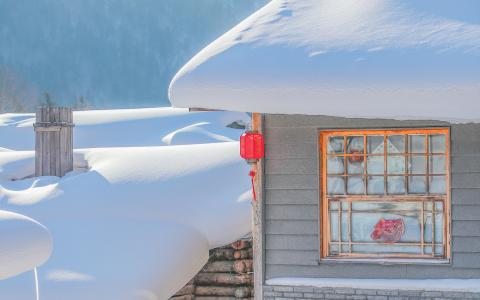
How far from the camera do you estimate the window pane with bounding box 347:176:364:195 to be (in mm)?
7969

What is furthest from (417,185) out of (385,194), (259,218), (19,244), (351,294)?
(19,244)

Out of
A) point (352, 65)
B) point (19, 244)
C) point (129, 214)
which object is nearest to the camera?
point (19, 244)

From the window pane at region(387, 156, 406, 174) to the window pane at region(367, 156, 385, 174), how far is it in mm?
72

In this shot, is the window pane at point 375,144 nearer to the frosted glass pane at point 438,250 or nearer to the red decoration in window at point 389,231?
the red decoration in window at point 389,231

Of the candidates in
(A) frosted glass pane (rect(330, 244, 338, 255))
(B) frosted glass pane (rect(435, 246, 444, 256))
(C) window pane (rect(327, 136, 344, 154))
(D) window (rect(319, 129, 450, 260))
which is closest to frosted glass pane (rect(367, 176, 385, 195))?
(D) window (rect(319, 129, 450, 260))

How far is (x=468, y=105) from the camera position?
638cm

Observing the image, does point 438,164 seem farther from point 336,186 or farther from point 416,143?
point 336,186

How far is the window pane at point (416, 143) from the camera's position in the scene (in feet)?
25.5

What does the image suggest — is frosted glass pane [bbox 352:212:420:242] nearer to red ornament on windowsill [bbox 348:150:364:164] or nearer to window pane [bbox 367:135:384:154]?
red ornament on windowsill [bbox 348:150:364:164]

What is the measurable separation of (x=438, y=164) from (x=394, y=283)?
130 cm

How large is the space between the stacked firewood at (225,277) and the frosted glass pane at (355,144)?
3491 millimetres

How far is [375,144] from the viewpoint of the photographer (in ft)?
26.0

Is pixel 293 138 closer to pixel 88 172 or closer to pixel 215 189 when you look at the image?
pixel 215 189

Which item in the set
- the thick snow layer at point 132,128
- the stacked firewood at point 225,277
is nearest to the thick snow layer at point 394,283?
the stacked firewood at point 225,277
